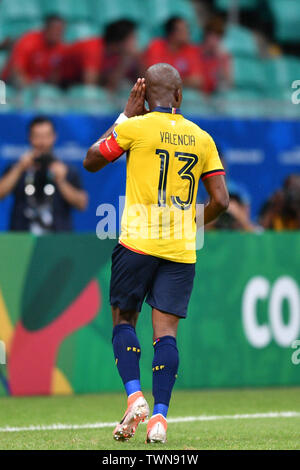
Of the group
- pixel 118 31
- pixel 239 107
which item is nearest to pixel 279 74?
pixel 239 107

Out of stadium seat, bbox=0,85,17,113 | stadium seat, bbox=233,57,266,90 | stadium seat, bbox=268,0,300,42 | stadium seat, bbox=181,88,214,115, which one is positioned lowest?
stadium seat, bbox=0,85,17,113

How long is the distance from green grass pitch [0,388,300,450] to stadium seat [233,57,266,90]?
666cm

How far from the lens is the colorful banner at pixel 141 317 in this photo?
7727mm

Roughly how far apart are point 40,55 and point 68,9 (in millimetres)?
2161

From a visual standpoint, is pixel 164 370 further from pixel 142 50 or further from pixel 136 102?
pixel 142 50

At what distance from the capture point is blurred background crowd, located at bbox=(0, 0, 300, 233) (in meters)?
10.4

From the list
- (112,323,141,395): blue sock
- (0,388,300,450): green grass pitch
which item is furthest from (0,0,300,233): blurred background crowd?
(112,323,141,395): blue sock

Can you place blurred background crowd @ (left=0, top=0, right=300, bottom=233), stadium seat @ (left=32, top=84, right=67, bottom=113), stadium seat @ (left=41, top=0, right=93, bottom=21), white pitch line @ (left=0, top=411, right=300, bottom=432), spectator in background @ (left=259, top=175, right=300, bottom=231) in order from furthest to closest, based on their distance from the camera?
stadium seat @ (left=41, top=0, right=93, bottom=21), stadium seat @ (left=32, top=84, right=67, bottom=113), blurred background crowd @ (left=0, top=0, right=300, bottom=233), spectator in background @ (left=259, top=175, right=300, bottom=231), white pitch line @ (left=0, top=411, right=300, bottom=432)

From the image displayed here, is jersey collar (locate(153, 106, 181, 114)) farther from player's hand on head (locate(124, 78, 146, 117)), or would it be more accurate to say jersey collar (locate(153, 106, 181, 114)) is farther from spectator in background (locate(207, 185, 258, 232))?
spectator in background (locate(207, 185, 258, 232))

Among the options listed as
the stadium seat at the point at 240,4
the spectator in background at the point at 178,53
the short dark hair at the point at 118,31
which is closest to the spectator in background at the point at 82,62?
the short dark hair at the point at 118,31

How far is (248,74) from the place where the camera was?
14141mm

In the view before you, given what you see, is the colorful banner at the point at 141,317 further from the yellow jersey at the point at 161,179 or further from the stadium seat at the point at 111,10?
the stadium seat at the point at 111,10

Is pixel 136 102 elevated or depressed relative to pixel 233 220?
elevated

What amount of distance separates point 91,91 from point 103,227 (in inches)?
137
